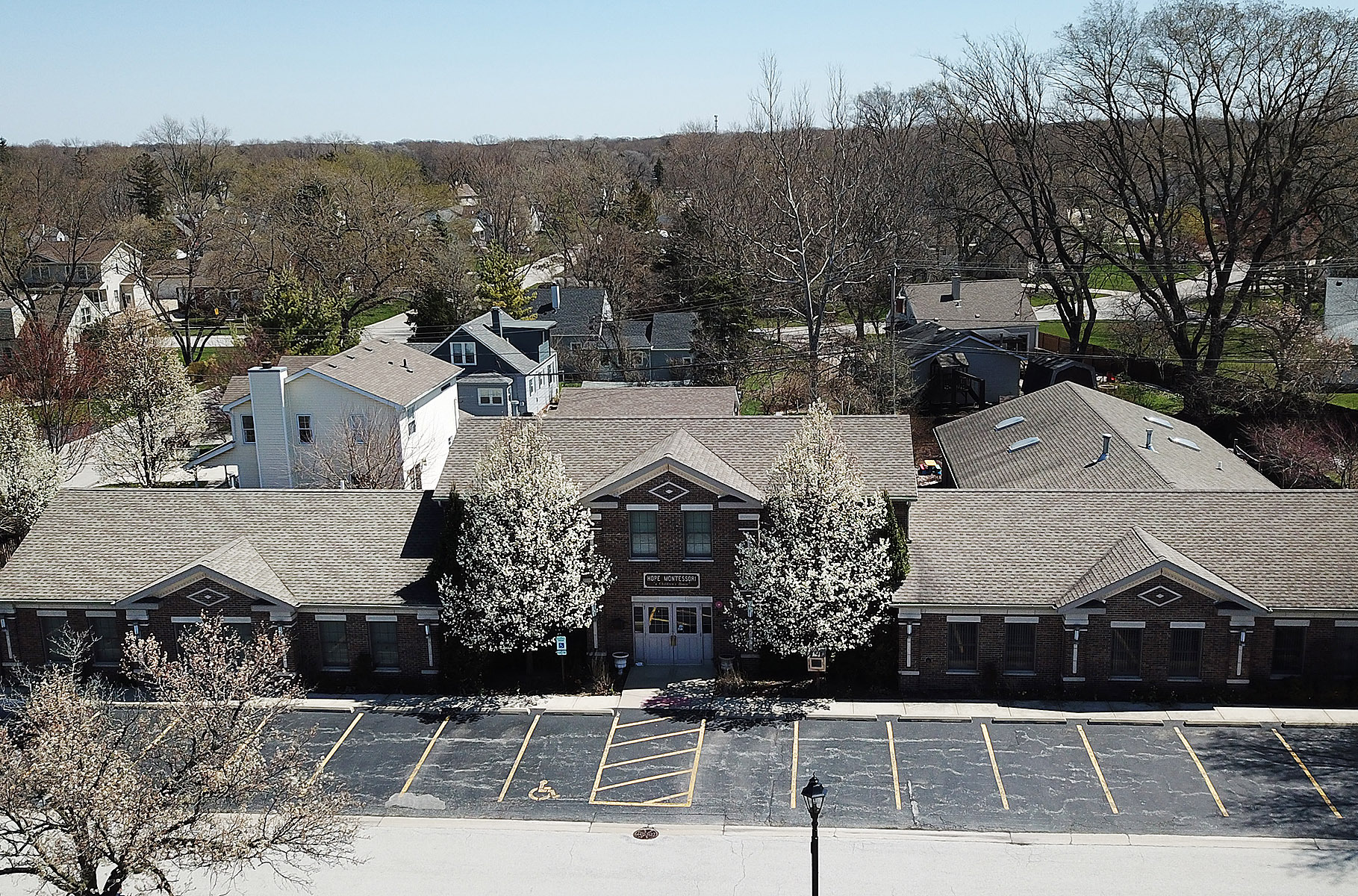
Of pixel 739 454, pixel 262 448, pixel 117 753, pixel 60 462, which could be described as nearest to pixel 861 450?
pixel 739 454

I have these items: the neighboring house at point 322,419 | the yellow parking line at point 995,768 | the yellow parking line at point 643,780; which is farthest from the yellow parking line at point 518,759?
the neighboring house at point 322,419

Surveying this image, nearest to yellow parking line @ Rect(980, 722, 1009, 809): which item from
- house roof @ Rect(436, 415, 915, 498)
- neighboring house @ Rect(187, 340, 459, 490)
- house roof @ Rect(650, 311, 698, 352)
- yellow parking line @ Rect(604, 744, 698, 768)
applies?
house roof @ Rect(436, 415, 915, 498)

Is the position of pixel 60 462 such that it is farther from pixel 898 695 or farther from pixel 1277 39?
pixel 1277 39

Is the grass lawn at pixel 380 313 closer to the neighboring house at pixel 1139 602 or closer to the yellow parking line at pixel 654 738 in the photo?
the yellow parking line at pixel 654 738

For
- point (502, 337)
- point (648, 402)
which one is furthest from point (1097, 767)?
point (502, 337)

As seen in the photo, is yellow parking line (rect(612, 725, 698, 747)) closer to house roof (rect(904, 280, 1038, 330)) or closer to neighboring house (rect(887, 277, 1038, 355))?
neighboring house (rect(887, 277, 1038, 355))

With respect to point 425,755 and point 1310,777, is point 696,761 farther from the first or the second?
point 1310,777
